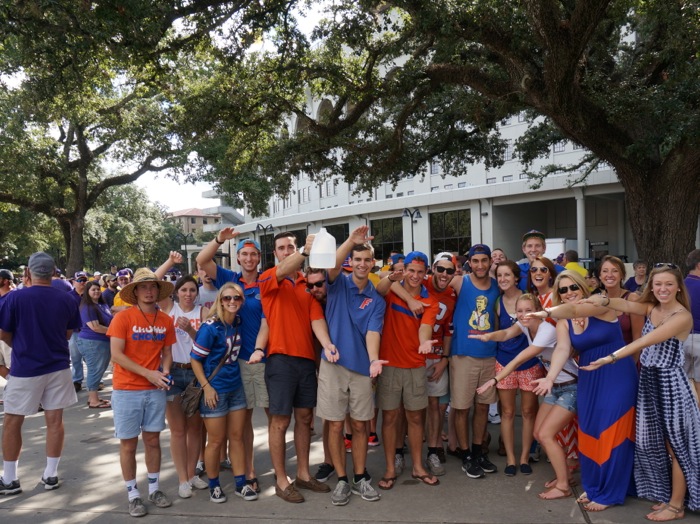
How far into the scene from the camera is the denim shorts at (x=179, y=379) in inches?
180

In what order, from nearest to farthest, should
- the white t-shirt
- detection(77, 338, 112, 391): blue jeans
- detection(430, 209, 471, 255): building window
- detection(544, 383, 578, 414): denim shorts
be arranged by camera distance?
detection(544, 383, 578, 414): denim shorts
the white t-shirt
detection(77, 338, 112, 391): blue jeans
detection(430, 209, 471, 255): building window

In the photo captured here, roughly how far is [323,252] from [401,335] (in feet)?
3.51

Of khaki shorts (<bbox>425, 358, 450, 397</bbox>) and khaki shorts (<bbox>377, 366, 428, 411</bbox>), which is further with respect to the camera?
khaki shorts (<bbox>425, 358, 450, 397</bbox>)

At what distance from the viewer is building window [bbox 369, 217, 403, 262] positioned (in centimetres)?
3722

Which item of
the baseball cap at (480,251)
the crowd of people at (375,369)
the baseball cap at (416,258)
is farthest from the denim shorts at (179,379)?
the baseball cap at (480,251)

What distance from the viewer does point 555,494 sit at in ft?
14.0

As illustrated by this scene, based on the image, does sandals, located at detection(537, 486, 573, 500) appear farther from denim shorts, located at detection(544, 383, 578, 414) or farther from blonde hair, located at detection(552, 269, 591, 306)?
blonde hair, located at detection(552, 269, 591, 306)

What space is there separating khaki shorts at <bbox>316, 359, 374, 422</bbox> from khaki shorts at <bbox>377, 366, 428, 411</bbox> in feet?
0.70

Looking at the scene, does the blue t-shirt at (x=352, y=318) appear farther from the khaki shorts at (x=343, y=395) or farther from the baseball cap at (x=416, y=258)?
the baseball cap at (x=416, y=258)

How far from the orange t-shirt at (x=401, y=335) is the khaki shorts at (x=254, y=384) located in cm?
102

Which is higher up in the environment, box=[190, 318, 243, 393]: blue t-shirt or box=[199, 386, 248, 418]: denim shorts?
box=[190, 318, 243, 393]: blue t-shirt

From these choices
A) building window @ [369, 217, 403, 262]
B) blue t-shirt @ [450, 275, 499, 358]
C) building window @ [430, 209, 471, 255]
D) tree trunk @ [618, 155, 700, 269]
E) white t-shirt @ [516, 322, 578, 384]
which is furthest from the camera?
building window @ [369, 217, 403, 262]

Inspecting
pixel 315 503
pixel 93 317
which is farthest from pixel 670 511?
pixel 93 317

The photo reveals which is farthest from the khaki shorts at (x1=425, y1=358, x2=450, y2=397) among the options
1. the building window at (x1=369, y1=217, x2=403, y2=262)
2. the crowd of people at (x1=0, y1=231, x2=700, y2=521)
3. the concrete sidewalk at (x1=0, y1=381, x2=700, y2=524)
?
the building window at (x1=369, y1=217, x2=403, y2=262)
